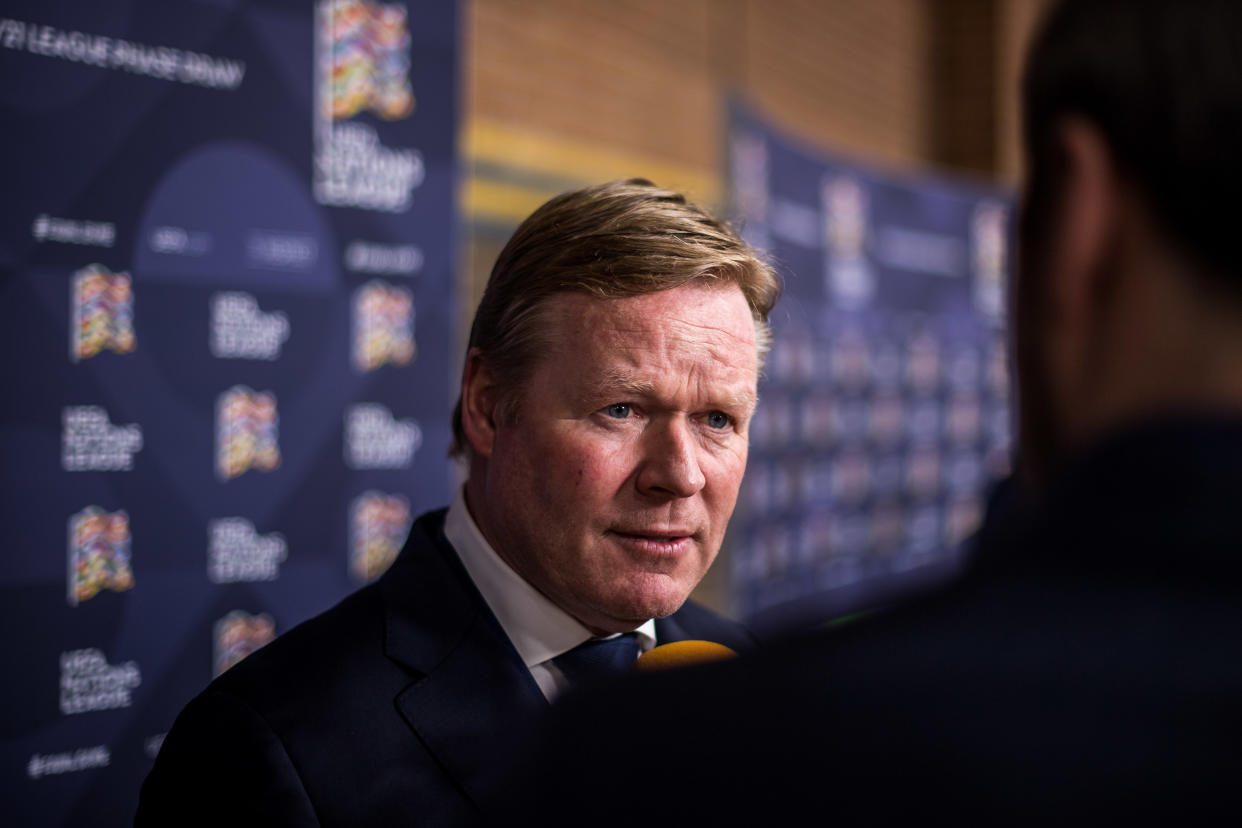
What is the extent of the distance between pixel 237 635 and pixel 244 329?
0.61 metres

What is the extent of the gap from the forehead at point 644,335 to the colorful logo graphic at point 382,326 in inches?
45.8

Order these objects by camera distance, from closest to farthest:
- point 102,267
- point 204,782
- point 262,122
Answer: point 204,782
point 102,267
point 262,122

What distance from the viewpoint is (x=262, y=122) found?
7.92 feet

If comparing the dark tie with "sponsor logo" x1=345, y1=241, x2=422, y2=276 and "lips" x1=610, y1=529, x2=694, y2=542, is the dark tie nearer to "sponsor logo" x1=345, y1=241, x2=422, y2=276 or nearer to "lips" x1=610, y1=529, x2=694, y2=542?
"lips" x1=610, y1=529, x2=694, y2=542

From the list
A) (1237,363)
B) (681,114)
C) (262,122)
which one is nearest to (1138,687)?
(1237,363)

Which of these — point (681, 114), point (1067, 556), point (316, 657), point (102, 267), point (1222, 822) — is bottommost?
point (316, 657)

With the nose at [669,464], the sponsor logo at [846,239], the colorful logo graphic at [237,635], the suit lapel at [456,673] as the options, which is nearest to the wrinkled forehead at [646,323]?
the nose at [669,464]

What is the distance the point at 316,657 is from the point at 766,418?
3887 mm

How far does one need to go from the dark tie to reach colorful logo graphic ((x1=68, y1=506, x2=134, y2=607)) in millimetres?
1032

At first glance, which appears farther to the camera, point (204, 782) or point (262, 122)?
point (262, 122)

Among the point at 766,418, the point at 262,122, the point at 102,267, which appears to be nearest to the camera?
the point at 102,267

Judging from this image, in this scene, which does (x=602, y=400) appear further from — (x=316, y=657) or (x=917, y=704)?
(x=917, y=704)

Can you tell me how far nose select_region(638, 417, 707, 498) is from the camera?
5.05ft

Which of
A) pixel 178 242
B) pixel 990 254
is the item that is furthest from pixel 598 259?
pixel 990 254
